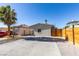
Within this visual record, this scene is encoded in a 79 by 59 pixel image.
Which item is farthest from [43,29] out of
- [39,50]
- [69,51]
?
[69,51]

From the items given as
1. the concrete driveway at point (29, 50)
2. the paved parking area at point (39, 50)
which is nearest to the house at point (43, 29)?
the paved parking area at point (39, 50)

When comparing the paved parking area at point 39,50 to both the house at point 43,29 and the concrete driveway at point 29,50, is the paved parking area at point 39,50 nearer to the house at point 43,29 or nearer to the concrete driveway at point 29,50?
the concrete driveway at point 29,50

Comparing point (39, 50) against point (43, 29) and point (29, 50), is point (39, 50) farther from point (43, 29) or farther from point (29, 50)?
point (43, 29)

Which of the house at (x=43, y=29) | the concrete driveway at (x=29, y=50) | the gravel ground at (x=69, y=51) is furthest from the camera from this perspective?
the house at (x=43, y=29)

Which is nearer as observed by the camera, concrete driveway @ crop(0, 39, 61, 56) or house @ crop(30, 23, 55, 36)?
concrete driveway @ crop(0, 39, 61, 56)

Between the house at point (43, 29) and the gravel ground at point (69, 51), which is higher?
the house at point (43, 29)

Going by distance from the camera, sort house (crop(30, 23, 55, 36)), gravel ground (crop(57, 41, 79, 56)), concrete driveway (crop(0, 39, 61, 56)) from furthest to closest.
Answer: house (crop(30, 23, 55, 36)), concrete driveway (crop(0, 39, 61, 56)), gravel ground (crop(57, 41, 79, 56))

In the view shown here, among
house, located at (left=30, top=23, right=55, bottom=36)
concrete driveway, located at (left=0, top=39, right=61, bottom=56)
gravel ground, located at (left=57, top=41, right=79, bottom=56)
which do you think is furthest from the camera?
house, located at (left=30, top=23, right=55, bottom=36)

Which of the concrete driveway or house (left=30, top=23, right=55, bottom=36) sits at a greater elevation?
house (left=30, top=23, right=55, bottom=36)

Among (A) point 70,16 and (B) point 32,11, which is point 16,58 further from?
(A) point 70,16

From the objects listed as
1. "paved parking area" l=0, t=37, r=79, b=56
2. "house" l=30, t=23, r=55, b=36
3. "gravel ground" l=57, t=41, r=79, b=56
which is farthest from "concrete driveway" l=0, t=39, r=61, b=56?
"house" l=30, t=23, r=55, b=36

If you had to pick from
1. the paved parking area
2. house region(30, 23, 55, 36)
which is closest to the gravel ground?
the paved parking area

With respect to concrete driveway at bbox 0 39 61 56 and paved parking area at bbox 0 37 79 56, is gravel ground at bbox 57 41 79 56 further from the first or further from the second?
concrete driveway at bbox 0 39 61 56

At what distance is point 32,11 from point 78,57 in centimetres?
455
